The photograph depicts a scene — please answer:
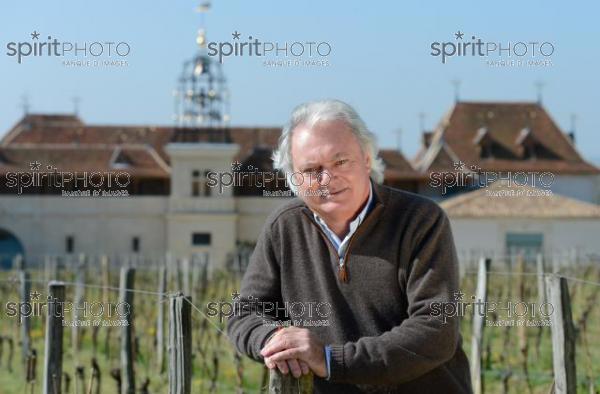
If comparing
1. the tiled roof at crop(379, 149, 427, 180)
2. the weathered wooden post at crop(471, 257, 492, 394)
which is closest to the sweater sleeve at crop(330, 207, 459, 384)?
the weathered wooden post at crop(471, 257, 492, 394)

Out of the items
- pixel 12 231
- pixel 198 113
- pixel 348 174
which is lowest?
pixel 348 174

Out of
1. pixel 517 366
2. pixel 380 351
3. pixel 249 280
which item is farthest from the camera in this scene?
pixel 517 366

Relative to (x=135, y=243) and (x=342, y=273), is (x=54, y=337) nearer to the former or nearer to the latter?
(x=342, y=273)

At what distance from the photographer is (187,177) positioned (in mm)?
46094

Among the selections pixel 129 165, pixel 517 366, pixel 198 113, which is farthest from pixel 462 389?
pixel 129 165

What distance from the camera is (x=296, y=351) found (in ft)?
11.8

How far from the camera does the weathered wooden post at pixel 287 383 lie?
3648 millimetres

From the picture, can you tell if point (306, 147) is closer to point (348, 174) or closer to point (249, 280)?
point (348, 174)

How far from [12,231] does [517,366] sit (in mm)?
35536

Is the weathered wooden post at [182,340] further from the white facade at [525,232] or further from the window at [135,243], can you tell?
the window at [135,243]

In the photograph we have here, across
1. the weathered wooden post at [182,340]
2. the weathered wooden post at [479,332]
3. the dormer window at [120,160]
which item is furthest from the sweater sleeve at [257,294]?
the dormer window at [120,160]

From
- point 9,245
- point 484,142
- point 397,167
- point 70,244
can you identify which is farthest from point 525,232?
point 9,245

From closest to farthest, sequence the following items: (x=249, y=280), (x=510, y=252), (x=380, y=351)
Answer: (x=380, y=351), (x=249, y=280), (x=510, y=252)

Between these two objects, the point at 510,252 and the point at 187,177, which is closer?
the point at 510,252
